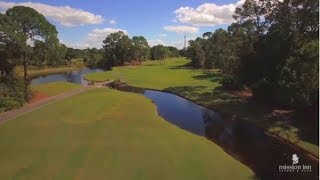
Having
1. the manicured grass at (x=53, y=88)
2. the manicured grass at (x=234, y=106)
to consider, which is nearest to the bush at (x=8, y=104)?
the manicured grass at (x=53, y=88)

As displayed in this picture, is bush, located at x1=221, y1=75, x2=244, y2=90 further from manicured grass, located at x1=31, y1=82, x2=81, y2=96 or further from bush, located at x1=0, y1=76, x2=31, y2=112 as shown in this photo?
bush, located at x1=0, y1=76, x2=31, y2=112

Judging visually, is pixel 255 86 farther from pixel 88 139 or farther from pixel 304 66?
pixel 88 139

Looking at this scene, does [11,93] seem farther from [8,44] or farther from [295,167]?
[295,167]

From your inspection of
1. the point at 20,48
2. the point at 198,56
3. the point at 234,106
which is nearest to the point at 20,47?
the point at 20,48

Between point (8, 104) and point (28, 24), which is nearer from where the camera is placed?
point (8, 104)

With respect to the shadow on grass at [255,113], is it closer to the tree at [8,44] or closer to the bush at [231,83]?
the bush at [231,83]
